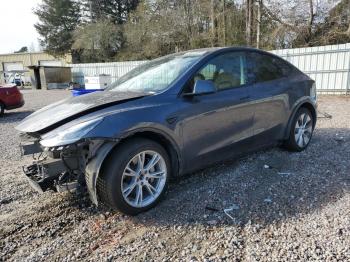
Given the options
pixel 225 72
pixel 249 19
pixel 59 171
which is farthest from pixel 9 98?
pixel 249 19

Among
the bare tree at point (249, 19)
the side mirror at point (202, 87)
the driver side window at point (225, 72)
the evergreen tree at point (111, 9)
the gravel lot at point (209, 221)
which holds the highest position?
the evergreen tree at point (111, 9)

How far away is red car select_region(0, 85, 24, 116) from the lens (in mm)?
11039

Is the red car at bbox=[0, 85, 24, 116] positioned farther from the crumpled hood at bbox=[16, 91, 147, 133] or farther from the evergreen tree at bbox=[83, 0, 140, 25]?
the evergreen tree at bbox=[83, 0, 140, 25]

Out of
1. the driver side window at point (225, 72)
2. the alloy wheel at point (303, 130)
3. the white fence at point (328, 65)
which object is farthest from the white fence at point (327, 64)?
the driver side window at point (225, 72)

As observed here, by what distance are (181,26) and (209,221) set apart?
75.6ft

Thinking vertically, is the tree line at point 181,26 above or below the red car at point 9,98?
above

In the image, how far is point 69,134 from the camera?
8.90 feet

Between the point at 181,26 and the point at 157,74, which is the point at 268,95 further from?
the point at 181,26

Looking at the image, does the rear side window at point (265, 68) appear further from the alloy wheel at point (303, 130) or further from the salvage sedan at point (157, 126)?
the alloy wheel at point (303, 130)

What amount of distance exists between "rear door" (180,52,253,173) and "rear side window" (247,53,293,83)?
174mm

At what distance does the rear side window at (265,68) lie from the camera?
4191mm

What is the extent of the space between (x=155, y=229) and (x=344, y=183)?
94.3 inches

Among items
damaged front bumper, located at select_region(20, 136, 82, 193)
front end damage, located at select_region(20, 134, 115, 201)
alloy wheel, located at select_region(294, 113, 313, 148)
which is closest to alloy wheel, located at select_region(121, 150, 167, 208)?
front end damage, located at select_region(20, 134, 115, 201)

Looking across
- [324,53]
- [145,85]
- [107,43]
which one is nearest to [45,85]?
[107,43]
